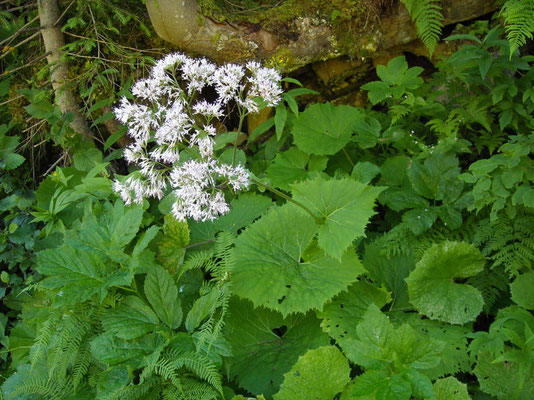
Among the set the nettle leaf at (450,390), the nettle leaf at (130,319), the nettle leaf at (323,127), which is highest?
the nettle leaf at (323,127)

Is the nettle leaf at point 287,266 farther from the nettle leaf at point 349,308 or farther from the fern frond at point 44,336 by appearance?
the fern frond at point 44,336

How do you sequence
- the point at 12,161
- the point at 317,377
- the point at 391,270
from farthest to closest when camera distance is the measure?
the point at 12,161 → the point at 391,270 → the point at 317,377

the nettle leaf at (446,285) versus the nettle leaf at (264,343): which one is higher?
the nettle leaf at (446,285)

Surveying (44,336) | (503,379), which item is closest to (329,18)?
(503,379)

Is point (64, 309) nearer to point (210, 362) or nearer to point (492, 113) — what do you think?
point (210, 362)

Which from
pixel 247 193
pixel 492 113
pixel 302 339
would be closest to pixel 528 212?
pixel 492 113

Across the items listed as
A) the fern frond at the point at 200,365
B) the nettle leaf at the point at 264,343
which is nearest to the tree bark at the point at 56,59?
the nettle leaf at the point at 264,343

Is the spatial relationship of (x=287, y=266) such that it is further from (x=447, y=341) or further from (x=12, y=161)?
(x=12, y=161)
